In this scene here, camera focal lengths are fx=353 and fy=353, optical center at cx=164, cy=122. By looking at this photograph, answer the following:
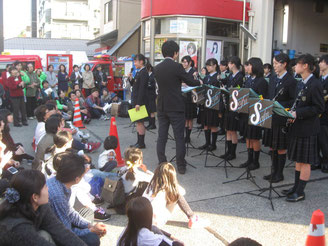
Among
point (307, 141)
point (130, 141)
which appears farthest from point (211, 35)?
point (307, 141)

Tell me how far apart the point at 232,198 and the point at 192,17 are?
958 cm

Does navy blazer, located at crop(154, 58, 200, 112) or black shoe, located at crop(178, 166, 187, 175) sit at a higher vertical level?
navy blazer, located at crop(154, 58, 200, 112)

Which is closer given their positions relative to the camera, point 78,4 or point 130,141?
point 130,141

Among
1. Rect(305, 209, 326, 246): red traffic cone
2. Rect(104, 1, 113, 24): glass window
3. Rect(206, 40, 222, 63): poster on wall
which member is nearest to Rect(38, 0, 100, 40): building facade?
Rect(104, 1, 113, 24): glass window

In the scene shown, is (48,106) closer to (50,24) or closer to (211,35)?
(211,35)

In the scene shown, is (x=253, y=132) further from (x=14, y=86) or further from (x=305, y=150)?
(x=14, y=86)

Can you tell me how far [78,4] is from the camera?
49.7 meters

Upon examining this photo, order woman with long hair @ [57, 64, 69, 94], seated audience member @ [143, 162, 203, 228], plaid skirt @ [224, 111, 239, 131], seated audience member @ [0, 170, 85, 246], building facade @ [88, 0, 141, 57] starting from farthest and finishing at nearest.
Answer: building facade @ [88, 0, 141, 57] → woman with long hair @ [57, 64, 69, 94] → plaid skirt @ [224, 111, 239, 131] → seated audience member @ [143, 162, 203, 228] → seated audience member @ [0, 170, 85, 246]

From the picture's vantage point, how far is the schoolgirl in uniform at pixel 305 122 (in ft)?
14.8

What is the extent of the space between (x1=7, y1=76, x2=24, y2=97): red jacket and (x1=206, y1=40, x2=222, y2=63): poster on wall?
6.86 meters

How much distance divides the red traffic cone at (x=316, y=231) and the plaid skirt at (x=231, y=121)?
3.69 metres

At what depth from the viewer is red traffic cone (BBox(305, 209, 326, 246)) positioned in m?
2.81

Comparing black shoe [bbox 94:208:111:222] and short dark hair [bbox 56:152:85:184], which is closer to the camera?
short dark hair [bbox 56:152:85:184]

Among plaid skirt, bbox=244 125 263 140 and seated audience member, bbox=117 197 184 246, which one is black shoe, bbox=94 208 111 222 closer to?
seated audience member, bbox=117 197 184 246
